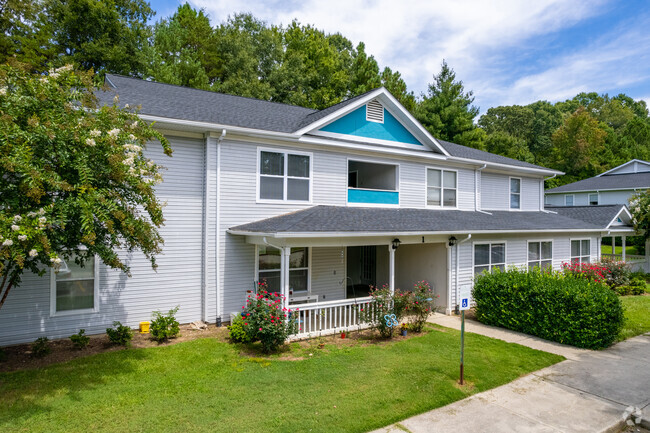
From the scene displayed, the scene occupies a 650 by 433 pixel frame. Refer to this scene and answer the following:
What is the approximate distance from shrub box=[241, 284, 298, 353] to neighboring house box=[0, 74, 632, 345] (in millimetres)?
799

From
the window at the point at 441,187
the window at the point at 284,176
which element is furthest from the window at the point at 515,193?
the window at the point at 284,176

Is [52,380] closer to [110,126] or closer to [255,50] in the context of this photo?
[110,126]

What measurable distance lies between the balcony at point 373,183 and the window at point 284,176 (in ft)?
6.30

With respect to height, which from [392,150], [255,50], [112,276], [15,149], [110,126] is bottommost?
[112,276]

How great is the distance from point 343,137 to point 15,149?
9299 millimetres

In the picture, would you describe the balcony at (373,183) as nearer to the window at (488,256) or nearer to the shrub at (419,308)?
the window at (488,256)

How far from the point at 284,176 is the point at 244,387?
260 inches

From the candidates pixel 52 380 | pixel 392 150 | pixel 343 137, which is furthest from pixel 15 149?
pixel 392 150

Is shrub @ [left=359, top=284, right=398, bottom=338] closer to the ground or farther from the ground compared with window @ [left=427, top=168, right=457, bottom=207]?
closer to the ground

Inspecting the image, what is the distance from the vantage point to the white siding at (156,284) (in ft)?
27.6

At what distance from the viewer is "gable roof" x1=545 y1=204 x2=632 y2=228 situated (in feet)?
61.3

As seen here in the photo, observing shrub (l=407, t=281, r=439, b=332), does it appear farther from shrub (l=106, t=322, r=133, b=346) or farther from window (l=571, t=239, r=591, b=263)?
window (l=571, t=239, r=591, b=263)

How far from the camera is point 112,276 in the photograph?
365 inches

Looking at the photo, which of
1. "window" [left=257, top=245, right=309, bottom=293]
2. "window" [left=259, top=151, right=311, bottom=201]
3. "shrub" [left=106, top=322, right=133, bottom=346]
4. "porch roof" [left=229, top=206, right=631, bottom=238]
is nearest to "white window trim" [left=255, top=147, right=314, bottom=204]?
"window" [left=259, top=151, right=311, bottom=201]
